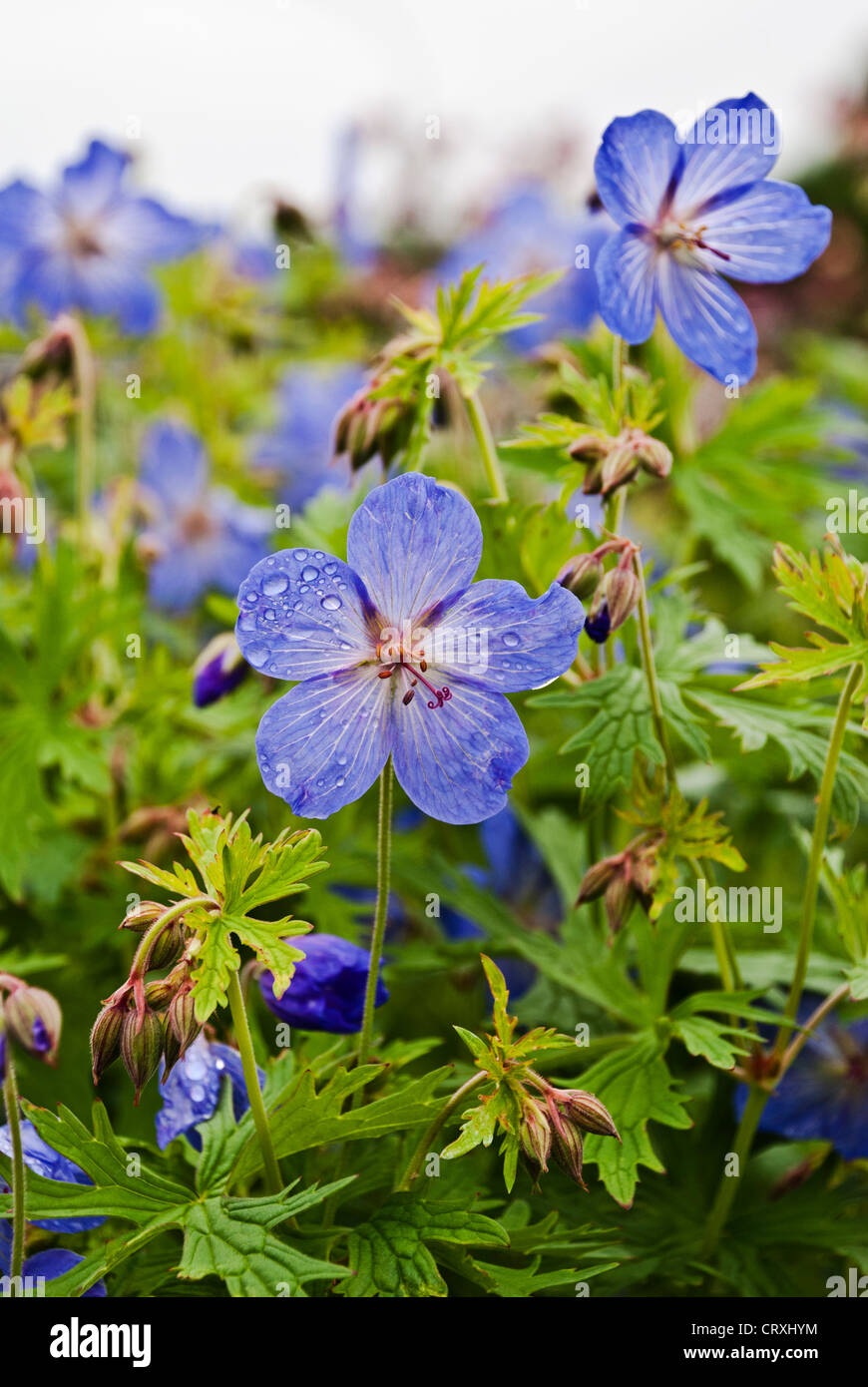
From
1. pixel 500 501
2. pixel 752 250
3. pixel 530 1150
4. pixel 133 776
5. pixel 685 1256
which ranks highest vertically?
pixel 752 250

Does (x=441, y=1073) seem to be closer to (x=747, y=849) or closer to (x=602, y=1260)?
(x=602, y=1260)

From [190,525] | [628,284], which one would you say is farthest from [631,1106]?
[190,525]

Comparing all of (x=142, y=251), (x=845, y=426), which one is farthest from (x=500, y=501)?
(x=142, y=251)

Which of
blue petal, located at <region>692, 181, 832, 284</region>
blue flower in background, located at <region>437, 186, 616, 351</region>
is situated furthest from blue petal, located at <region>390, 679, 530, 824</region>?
blue flower in background, located at <region>437, 186, 616, 351</region>

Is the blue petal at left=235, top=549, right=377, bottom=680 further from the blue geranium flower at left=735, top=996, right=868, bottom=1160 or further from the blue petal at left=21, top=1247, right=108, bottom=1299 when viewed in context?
the blue geranium flower at left=735, top=996, right=868, bottom=1160

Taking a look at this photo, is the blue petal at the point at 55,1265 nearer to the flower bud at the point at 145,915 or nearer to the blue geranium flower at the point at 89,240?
the flower bud at the point at 145,915
